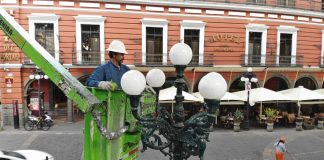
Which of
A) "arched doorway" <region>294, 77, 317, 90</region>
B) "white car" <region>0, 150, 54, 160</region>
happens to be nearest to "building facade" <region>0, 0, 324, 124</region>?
"arched doorway" <region>294, 77, 317, 90</region>

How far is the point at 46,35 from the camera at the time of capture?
16.4 meters

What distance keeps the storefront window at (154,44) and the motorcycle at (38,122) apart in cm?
696

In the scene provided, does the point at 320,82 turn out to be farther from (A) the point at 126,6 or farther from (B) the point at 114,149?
(B) the point at 114,149

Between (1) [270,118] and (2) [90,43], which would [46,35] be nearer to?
(2) [90,43]

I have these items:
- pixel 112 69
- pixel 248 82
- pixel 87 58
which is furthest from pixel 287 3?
pixel 112 69

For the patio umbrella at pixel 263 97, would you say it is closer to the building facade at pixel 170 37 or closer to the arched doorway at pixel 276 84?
the building facade at pixel 170 37

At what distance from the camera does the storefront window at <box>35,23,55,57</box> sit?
1630 cm

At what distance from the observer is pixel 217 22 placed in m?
18.3

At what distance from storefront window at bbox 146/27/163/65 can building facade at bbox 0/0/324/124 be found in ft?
0.21

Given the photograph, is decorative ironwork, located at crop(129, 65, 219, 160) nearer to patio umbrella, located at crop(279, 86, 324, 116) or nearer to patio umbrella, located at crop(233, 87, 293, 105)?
patio umbrella, located at crop(233, 87, 293, 105)

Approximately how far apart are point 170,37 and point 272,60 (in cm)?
752

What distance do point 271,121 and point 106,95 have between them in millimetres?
14417

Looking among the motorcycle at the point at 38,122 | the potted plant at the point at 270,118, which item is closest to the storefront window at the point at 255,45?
the potted plant at the point at 270,118

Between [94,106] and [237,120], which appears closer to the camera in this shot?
[94,106]
